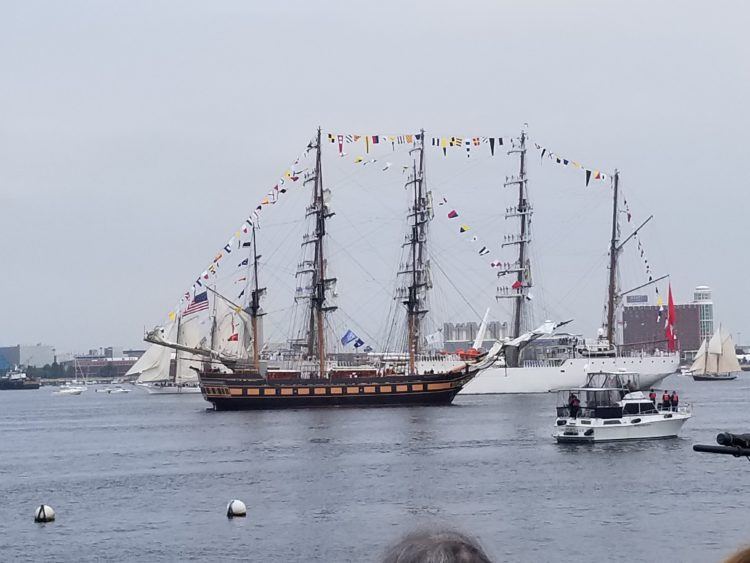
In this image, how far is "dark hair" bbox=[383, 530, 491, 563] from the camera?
3.83 m

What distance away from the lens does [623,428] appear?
58.0 meters

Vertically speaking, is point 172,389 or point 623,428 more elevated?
point 623,428

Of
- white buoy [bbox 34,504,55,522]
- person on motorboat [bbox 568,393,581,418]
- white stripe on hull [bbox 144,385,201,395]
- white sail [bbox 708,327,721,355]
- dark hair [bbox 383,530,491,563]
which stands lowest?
white buoy [bbox 34,504,55,522]

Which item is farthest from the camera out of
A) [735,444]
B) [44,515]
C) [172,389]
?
[172,389]

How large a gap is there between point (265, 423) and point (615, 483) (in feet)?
144

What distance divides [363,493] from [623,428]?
59.5 feet

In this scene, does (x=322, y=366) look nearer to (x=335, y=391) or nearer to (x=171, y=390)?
(x=335, y=391)

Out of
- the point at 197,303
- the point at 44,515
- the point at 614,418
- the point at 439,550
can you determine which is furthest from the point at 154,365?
the point at 439,550

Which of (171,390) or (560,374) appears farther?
(171,390)

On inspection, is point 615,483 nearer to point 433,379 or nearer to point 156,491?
point 156,491

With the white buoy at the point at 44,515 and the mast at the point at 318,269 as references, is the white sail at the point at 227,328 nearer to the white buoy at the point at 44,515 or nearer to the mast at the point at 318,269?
the mast at the point at 318,269

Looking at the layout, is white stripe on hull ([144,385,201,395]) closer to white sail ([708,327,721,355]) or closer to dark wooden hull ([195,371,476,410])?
white sail ([708,327,721,355])

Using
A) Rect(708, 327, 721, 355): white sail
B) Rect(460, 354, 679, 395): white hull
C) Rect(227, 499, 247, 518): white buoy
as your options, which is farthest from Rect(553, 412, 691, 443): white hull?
Rect(708, 327, 721, 355): white sail

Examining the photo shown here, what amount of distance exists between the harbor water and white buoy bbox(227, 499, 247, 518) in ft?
1.48
